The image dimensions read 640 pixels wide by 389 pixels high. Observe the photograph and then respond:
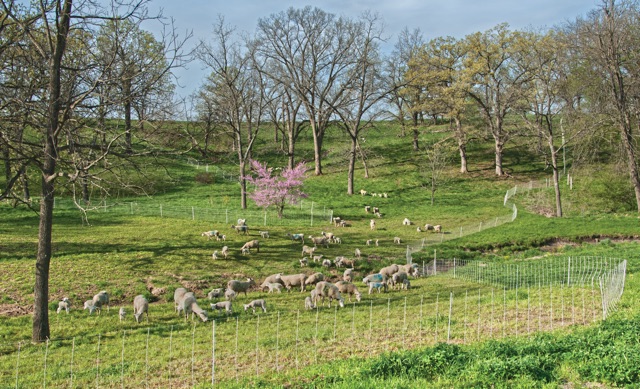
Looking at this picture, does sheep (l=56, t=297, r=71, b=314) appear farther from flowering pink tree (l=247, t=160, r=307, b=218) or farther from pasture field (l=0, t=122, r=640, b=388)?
flowering pink tree (l=247, t=160, r=307, b=218)

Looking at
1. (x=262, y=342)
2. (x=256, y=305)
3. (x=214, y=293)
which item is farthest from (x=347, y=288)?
(x=262, y=342)

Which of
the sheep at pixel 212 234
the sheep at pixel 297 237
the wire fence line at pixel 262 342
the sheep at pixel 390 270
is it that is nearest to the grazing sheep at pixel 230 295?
the wire fence line at pixel 262 342

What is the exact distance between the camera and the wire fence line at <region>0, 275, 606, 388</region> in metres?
10.4

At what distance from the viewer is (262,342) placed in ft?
40.7

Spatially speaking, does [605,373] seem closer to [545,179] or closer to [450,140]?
[545,179]

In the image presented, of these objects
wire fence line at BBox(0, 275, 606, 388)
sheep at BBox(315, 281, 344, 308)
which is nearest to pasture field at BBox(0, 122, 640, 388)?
wire fence line at BBox(0, 275, 606, 388)

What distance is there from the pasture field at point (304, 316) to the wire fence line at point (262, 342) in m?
0.06

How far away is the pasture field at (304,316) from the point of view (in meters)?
9.00

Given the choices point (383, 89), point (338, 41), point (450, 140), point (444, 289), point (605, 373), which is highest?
point (338, 41)

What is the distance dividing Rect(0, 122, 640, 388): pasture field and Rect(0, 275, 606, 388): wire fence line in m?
0.06

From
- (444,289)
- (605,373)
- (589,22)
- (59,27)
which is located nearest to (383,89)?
(589,22)

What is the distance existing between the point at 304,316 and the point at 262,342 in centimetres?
333

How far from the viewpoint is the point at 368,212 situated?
40.5 metres

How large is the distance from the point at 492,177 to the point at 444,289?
3634 cm
